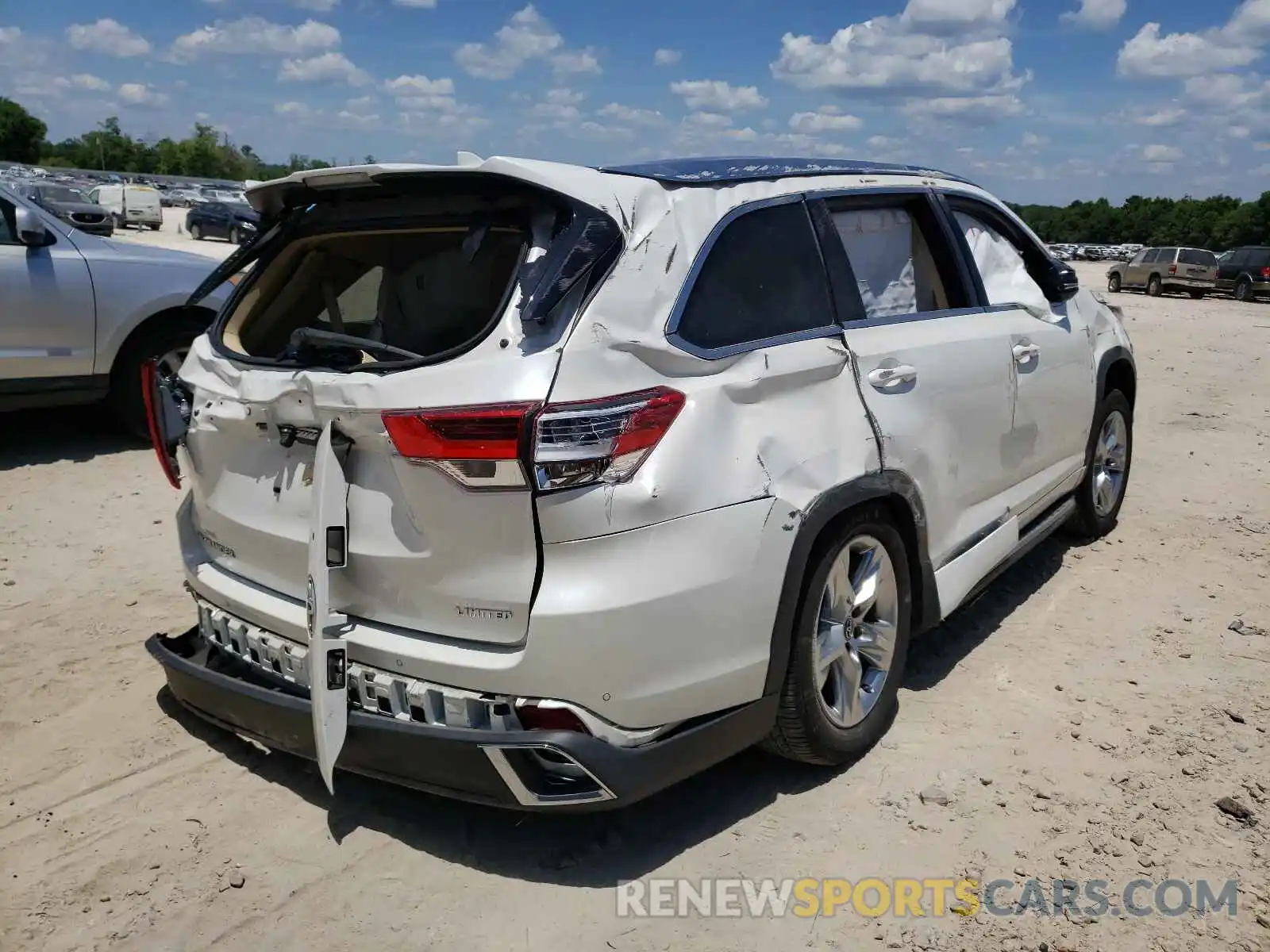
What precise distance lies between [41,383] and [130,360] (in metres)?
0.61

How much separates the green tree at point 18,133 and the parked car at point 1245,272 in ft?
357

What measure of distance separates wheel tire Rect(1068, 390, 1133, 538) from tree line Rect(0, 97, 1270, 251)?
46993 millimetres

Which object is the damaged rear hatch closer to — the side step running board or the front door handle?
the front door handle

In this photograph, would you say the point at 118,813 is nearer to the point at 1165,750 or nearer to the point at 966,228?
the point at 1165,750

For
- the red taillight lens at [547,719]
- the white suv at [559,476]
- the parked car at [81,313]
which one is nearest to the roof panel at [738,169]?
the white suv at [559,476]

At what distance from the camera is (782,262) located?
128 inches

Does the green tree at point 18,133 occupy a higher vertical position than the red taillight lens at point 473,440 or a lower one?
higher

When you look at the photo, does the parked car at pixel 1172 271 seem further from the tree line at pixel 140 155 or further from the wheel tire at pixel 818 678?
the tree line at pixel 140 155

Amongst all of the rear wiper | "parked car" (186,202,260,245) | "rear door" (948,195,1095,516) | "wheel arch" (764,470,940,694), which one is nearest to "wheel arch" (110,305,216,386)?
the rear wiper

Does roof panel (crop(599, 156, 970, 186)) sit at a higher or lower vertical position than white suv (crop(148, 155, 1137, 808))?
higher

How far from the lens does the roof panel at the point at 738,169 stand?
3.02m

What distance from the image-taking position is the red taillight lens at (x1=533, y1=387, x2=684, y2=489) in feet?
8.25

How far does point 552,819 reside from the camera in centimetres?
321

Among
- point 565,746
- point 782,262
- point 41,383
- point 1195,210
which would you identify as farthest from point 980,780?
point 1195,210
